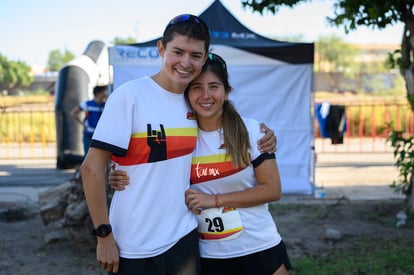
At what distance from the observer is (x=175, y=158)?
2.25 meters

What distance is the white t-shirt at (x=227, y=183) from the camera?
242cm

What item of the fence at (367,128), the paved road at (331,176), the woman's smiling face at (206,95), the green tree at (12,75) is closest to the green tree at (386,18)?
the paved road at (331,176)

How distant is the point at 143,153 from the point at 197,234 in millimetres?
515

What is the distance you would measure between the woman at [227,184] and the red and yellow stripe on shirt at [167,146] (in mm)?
121

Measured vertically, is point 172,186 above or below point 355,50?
below

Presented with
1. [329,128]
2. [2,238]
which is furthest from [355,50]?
[2,238]

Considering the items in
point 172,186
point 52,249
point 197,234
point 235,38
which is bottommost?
point 52,249

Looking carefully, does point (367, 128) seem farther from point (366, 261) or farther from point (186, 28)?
A: point (186, 28)

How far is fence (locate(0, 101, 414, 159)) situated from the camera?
14711mm

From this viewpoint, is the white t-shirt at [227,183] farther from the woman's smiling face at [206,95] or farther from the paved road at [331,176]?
the paved road at [331,176]

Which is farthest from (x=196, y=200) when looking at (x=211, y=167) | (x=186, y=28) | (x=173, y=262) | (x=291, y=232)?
(x=291, y=232)

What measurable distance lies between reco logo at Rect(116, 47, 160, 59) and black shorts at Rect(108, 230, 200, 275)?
5.51m

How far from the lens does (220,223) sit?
2.43 meters

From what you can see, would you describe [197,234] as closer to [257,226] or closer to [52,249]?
[257,226]
